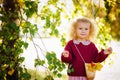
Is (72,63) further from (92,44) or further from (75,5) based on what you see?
(75,5)

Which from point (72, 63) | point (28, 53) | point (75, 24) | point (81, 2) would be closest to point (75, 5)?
point (81, 2)

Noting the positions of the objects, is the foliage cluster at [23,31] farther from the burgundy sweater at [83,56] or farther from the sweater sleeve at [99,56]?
the sweater sleeve at [99,56]

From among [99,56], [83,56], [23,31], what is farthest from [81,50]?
[23,31]

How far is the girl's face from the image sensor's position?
3.43 metres

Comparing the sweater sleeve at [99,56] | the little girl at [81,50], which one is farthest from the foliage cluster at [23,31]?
the sweater sleeve at [99,56]

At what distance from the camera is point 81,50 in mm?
3334

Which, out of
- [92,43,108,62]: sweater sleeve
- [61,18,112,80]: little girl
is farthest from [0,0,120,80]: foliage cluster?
[92,43,108,62]: sweater sleeve

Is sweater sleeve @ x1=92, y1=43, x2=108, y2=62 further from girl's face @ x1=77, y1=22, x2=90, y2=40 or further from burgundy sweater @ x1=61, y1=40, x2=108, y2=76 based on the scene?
girl's face @ x1=77, y1=22, x2=90, y2=40

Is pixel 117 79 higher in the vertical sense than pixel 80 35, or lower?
lower

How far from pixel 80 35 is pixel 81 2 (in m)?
0.96

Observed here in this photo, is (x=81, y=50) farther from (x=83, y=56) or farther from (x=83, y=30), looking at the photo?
(x=83, y=30)

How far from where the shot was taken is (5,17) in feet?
10.6

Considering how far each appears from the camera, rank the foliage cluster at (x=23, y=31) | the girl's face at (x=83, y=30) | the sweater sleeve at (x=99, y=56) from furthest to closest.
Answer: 1. the girl's face at (x=83, y=30)
2. the sweater sleeve at (x=99, y=56)
3. the foliage cluster at (x=23, y=31)

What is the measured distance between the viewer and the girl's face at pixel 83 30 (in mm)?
3426
